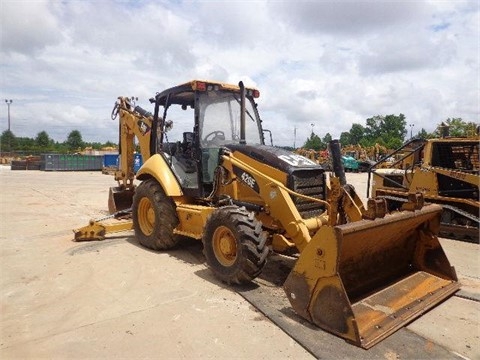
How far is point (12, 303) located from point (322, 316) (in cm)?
348

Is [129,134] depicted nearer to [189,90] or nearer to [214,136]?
[189,90]

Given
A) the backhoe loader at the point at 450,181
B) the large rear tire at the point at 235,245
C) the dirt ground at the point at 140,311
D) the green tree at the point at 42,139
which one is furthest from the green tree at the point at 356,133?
the large rear tire at the point at 235,245

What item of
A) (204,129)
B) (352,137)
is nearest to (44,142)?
(352,137)

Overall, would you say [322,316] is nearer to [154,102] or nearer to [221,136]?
[221,136]

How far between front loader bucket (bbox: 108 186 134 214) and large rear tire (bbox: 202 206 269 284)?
16.0ft

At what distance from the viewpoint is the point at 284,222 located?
16.3 feet

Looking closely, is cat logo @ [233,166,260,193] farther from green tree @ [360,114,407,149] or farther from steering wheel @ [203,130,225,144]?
Answer: green tree @ [360,114,407,149]

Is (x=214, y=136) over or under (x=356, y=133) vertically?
under

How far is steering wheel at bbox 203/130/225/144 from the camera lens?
20.6ft

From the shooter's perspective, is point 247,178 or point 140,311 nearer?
point 140,311

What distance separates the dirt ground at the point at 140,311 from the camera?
11.5 ft

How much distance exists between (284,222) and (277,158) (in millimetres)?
946

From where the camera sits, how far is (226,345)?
3547mm

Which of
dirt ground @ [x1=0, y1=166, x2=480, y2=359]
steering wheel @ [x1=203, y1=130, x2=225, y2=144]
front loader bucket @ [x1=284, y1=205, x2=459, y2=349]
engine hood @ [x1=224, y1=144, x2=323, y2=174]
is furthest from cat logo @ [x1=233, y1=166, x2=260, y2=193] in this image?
front loader bucket @ [x1=284, y1=205, x2=459, y2=349]
